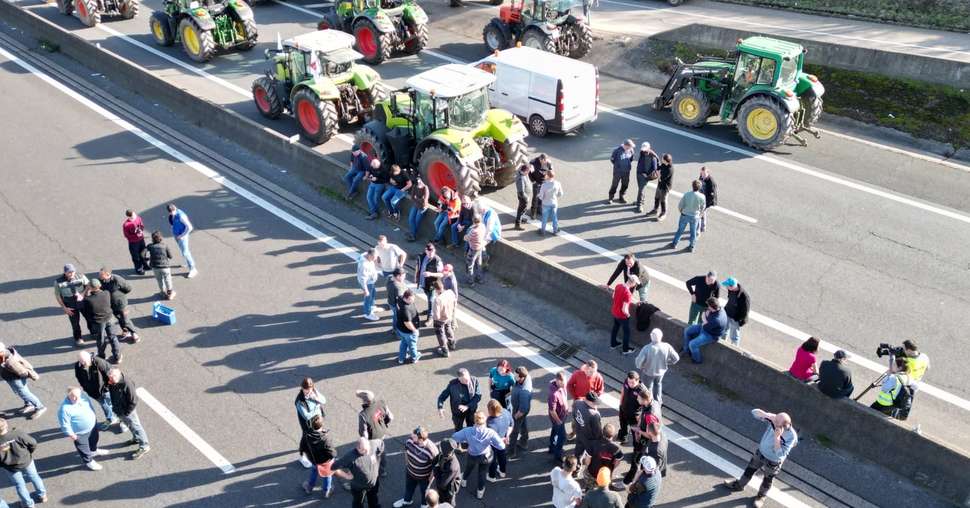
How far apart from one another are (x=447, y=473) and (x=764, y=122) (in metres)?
12.9

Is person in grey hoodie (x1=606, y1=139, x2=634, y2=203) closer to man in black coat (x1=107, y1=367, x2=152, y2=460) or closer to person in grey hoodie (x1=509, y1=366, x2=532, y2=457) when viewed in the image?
person in grey hoodie (x1=509, y1=366, x2=532, y2=457)

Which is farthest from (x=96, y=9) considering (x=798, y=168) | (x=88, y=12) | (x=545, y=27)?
(x=798, y=168)

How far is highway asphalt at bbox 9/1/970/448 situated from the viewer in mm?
12398

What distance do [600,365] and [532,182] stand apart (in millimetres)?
4911

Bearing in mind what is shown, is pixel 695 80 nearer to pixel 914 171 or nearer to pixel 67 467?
pixel 914 171

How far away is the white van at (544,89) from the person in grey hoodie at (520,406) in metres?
10.1

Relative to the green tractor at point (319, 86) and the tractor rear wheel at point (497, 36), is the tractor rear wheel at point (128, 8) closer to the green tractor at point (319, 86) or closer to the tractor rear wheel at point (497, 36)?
the green tractor at point (319, 86)

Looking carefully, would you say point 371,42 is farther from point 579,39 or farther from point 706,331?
point 706,331

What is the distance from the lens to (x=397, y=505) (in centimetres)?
912

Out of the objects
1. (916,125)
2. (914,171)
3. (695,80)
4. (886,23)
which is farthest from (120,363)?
(886,23)

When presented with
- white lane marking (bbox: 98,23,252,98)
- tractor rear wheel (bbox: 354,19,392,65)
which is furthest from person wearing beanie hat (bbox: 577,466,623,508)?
tractor rear wheel (bbox: 354,19,392,65)

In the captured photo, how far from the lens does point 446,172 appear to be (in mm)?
15117

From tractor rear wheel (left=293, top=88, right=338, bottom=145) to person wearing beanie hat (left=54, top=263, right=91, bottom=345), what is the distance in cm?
728

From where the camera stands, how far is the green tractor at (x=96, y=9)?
26094 millimetres
